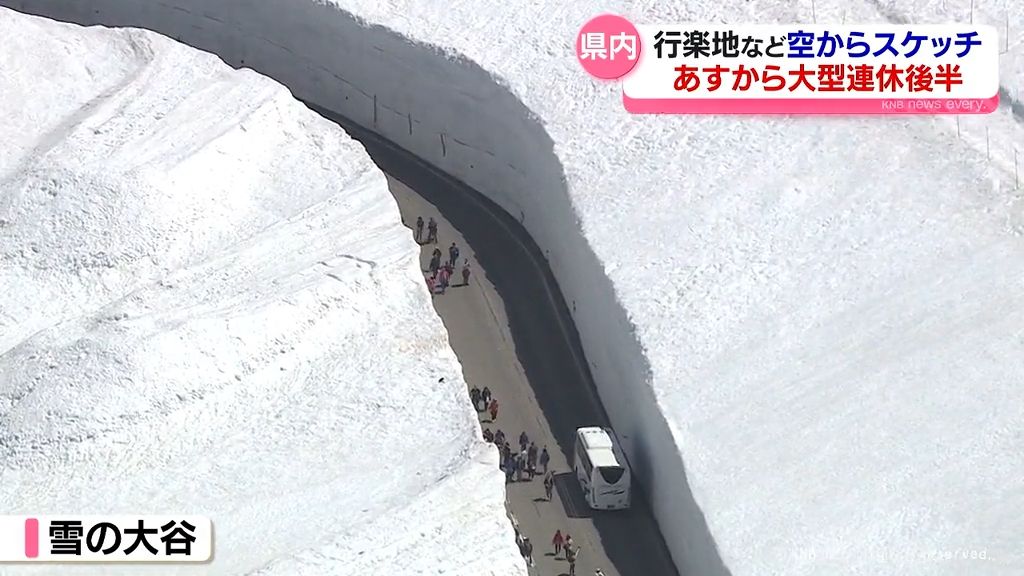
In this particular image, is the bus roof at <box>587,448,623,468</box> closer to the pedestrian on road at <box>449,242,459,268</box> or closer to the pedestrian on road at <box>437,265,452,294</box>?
the pedestrian on road at <box>437,265,452,294</box>

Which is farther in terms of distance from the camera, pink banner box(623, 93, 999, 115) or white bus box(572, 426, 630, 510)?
pink banner box(623, 93, 999, 115)

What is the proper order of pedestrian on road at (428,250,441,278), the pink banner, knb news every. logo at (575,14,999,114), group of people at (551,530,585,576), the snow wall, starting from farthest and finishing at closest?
pedestrian on road at (428,250,441,278) → knb news every. logo at (575,14,999,114) → the pink banner → the snow wall → group of people at (551,530,585,576)

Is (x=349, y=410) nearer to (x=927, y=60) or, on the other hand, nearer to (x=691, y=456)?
(x=691, y=456)

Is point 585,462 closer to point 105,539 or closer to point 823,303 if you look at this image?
point 823,303

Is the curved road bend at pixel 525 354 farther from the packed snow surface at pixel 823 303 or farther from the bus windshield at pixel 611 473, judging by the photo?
the packed snow surface at pixel 823 303

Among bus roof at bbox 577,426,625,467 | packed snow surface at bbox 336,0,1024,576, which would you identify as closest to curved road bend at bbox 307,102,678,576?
bus roof at bbox 577,426,625,467

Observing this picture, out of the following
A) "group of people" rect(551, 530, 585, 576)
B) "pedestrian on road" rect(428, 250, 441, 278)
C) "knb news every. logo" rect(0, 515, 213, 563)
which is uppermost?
"pedestrian on road" rect(428, 250, 441, 278)

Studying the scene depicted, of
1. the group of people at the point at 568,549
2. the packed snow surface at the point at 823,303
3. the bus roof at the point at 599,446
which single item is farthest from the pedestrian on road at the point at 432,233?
the group of people at the point at 568,549
